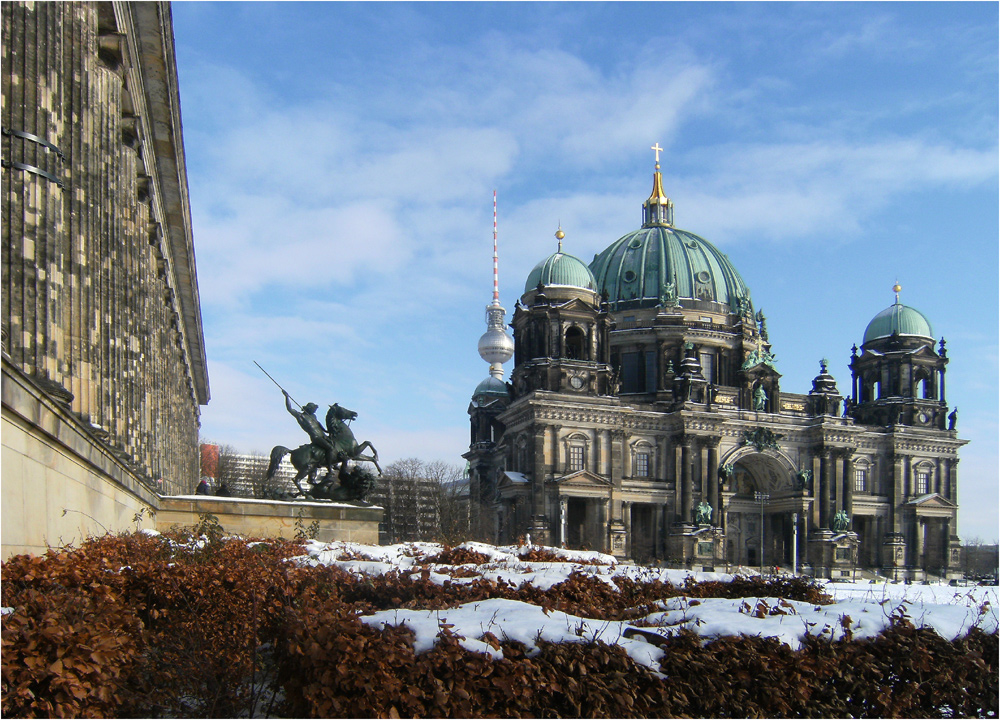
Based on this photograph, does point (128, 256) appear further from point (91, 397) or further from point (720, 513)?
point (720, 513)

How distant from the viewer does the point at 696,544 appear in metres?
78.4

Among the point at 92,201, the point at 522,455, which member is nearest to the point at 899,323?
the point at 522,455

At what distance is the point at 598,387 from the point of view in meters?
79.6

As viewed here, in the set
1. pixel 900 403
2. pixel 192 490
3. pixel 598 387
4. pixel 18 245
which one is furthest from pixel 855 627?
pixel 900 403

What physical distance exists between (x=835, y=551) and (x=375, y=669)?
80.8 meters

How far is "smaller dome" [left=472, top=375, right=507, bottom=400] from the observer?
10038cm

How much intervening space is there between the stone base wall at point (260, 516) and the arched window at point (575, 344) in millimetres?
49536

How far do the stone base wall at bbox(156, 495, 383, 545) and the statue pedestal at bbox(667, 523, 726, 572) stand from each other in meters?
50.0

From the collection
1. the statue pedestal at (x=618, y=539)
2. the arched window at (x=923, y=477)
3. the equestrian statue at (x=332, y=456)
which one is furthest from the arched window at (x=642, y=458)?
the equestrian statue at (x=332, y=456)

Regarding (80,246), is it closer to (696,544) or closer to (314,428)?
(314,428)

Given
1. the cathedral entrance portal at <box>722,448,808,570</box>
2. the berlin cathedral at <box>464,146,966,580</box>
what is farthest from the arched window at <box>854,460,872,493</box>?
the cathedral entrance portal at <box>722,448,808,570</box>

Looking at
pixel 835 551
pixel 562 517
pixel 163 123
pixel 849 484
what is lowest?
pixel 835 551

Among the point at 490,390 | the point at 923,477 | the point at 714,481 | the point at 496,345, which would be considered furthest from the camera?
the point at 496,345

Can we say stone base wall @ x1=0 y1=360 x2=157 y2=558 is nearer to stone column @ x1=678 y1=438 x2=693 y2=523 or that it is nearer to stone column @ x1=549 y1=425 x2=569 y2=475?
stone column @ x1=549 y1=425 x2=569 y2=475
